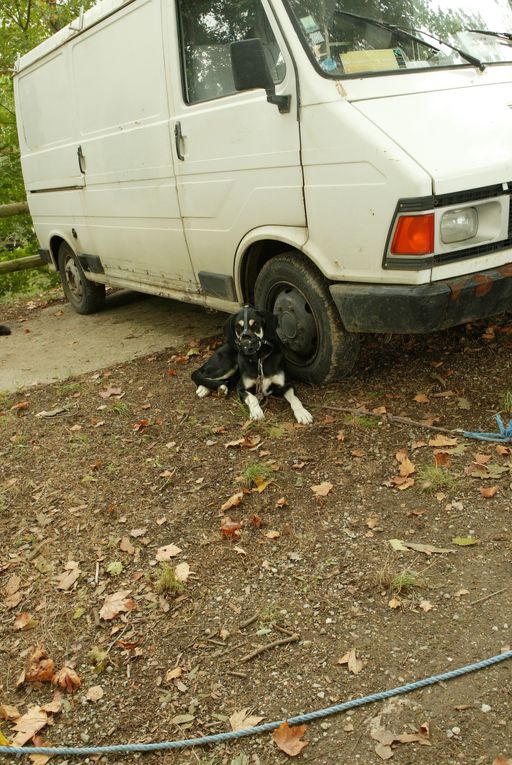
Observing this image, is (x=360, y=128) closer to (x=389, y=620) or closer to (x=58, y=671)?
(x=389, y=620)

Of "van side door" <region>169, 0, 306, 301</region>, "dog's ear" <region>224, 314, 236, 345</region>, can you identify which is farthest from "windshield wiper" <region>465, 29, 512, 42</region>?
"dog's ear" <region>224, 314, 236, 345</region>

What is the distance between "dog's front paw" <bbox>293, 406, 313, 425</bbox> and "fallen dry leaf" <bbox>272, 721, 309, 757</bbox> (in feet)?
7.40

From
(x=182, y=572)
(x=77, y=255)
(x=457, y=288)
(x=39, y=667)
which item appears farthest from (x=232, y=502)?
(x=77, y=255)

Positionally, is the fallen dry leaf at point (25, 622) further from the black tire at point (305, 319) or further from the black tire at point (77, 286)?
the black tire at point (77, 286)

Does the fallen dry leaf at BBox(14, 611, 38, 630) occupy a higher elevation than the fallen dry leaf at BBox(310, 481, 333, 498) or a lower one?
lower

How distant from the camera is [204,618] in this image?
3.03 meters

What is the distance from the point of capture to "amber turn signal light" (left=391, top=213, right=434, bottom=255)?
3688 millimetres

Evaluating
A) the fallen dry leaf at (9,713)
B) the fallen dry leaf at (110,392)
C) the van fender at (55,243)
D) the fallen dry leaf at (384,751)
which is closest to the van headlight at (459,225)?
the fallen dry leaf at (384,751)

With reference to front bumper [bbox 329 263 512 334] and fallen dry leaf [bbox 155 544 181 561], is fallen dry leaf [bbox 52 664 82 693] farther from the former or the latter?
front bumper [bbox 329 263 512 334]

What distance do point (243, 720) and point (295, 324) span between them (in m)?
2.73

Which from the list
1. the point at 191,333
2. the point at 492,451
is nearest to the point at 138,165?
the point at 191,333

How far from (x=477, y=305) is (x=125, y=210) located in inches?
134

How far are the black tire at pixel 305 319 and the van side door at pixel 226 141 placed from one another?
0.96 ft

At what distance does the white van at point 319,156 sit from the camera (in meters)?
3.80
